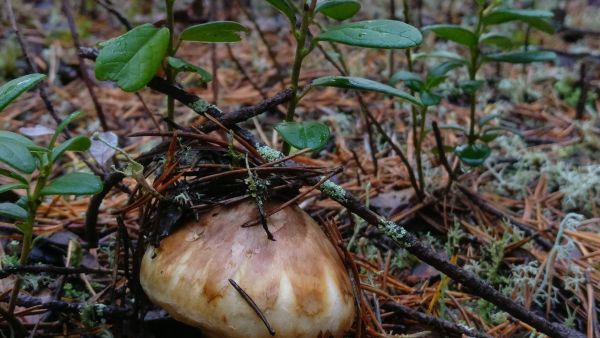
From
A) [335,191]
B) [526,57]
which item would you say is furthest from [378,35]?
[526,57]

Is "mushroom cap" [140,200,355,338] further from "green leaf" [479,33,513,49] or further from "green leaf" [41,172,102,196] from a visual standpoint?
"green leaf" [479,33,513,49]

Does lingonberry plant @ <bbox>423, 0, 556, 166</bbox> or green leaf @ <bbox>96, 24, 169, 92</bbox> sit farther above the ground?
green leaf @ <bbox>96, 24, 169, 92</bbox>

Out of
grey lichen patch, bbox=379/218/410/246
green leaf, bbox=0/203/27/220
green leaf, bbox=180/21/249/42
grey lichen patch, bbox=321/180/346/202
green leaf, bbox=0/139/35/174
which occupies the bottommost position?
grey lichen patch, bbox=379/218/410/246

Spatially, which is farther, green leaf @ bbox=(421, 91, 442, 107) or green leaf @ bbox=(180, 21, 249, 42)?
green leaf @ bbox=(421, 91, 442, 107)

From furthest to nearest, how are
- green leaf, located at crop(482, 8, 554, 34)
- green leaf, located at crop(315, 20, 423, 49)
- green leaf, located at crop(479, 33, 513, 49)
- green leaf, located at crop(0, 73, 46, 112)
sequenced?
green leaf, located at crop(479, 33, 513, 49) < green leaf, located at crop(482, 8, 554, 34) < green leaf, located at crop(315, 20, 423, 49) < green leaf, located at crop(0, 73, 46, 112)

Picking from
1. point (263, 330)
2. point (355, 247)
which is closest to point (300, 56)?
point (263, 330)

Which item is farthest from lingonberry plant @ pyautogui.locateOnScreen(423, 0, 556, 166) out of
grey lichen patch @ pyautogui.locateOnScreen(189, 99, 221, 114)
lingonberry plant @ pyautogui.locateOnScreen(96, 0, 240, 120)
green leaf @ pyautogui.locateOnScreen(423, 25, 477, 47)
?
lingonberry plant @ pyautogui.locateOnScreen(96, 0, 240, 120)
